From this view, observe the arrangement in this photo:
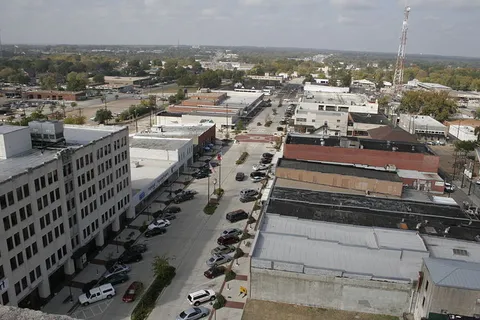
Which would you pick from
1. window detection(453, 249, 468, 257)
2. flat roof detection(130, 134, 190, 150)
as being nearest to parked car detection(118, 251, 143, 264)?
flat roof detection(130, 134, 190, 150)

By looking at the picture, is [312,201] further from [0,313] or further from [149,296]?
[0,313]

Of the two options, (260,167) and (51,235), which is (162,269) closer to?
(51,235)

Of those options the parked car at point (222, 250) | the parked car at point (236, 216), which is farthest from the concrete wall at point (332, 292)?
the parked car at point (236, 216)

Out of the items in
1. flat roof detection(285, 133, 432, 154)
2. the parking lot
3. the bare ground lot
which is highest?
flat roof detection(285, 133, 432, 154)

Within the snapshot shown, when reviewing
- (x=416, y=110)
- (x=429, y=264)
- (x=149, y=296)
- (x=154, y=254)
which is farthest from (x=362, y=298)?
(x=416, y=110)

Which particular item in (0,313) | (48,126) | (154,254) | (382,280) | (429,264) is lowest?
(154,254)

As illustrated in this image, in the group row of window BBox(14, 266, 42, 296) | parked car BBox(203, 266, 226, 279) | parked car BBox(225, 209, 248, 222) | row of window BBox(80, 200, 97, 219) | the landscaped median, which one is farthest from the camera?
parked car BBox(225, 209, 248, 222)

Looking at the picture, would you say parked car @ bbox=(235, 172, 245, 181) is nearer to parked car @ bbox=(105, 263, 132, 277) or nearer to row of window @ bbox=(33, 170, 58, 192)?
parked car @ bbox=(105, 263, 132, 277)
